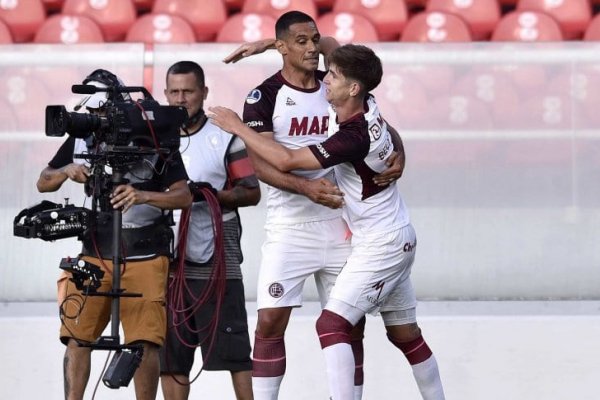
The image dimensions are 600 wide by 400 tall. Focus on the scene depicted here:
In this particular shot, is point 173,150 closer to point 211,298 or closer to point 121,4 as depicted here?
point 211,298

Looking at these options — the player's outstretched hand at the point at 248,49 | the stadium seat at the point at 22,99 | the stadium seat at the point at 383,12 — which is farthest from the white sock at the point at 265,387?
the stadium seat at the point at 383,12

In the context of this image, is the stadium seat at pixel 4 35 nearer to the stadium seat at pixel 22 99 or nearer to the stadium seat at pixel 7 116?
the stadium seat at pixel 22 99

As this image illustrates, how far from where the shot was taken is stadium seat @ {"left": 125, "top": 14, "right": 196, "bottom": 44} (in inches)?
341

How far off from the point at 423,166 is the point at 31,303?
193cm

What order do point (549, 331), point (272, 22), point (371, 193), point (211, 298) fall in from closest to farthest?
point (371, 193)
point (211, 298)
point (549, 331)
point (272, 22)

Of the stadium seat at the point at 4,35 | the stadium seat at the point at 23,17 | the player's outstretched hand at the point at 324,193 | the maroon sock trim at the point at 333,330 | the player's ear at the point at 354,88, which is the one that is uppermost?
the stadium seat at the point at 23,17

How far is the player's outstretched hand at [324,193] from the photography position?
6684 mm

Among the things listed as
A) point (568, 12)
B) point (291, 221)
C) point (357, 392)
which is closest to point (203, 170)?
point (291, 221)

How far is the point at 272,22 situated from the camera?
865 cm

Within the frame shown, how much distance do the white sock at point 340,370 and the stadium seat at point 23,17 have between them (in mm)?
2732

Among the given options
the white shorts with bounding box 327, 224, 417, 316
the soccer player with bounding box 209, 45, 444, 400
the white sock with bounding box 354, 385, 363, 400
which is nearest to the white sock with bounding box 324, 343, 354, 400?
the soccer player with bounding box 209, 45, 444, 400

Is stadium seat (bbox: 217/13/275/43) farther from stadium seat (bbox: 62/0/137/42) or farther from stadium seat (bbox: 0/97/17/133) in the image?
stadium seat (bbox: 0/97/17/133)

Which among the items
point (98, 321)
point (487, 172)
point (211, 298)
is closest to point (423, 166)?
point (487, 172)

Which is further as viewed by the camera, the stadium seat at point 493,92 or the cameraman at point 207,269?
the stadium seat at point 493,92
